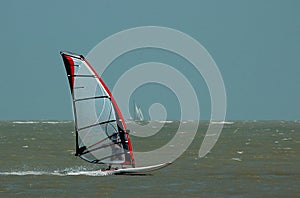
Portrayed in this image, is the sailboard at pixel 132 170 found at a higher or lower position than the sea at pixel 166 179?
higher

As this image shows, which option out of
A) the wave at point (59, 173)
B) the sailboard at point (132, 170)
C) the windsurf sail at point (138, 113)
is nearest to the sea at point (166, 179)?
the wave at point (59, 173)

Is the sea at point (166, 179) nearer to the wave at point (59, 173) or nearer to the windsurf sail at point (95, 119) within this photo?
the wave at point (59, 173)

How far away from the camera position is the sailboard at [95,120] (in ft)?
98.1

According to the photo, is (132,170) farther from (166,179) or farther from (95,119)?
(95,119)

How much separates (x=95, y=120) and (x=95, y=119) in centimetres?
6

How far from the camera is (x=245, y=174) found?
33.3 m

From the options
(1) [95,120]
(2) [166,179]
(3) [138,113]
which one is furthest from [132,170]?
(3) [138,113]

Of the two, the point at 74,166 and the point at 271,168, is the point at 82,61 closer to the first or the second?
the point at 74,166

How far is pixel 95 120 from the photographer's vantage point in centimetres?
3066

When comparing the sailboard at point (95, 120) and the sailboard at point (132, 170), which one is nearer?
the sailboard at point (95, 120)

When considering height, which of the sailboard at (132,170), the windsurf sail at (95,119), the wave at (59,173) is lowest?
the wave at (59,173)

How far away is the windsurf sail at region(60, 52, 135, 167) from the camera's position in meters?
29.9

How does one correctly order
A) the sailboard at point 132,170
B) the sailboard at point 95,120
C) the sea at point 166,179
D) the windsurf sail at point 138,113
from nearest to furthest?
the sea at point 166,179, the sailboard at point 95,120, the sailboard at point 132,170, the windsurf sail at point 138,113

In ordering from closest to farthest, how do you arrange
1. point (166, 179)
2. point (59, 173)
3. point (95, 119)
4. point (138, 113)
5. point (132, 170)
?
point (95, 119)
point (166, 179)
point (132, 170)
point (59, 173)
point (138, 113)
